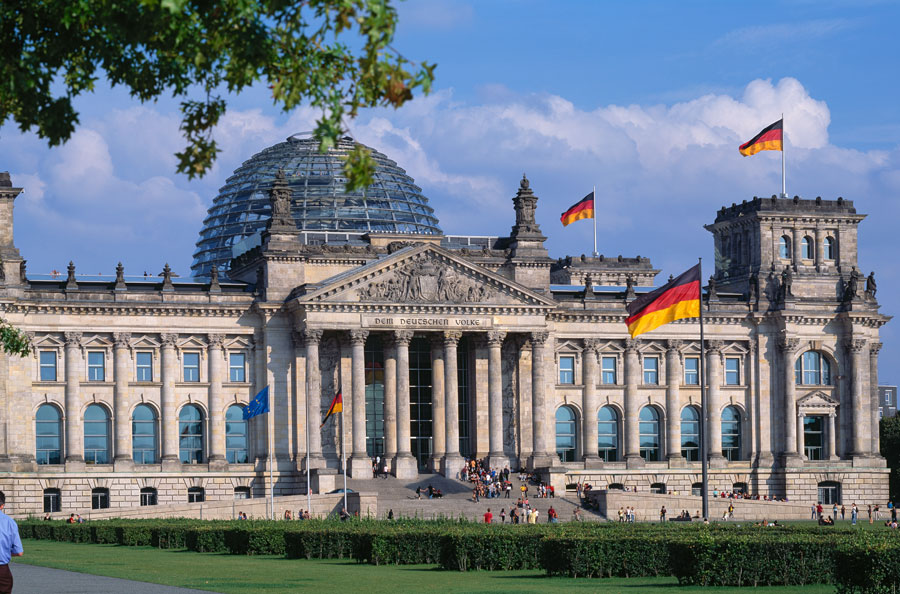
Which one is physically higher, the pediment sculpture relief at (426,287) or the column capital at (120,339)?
the pediment sculpture relief at (426,287)

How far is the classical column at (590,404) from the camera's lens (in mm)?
106525

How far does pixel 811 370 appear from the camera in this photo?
368 feet

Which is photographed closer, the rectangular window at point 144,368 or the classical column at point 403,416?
the classical column at point 403,416

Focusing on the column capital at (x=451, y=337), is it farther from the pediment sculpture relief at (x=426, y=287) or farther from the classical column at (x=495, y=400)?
the classical column at (x=495, y=400)

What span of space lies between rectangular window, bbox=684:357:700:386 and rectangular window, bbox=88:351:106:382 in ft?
132

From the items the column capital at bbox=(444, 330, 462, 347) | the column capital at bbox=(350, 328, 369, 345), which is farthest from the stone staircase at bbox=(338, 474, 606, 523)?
the column capital at bbox=(350, 328, 369, 345)

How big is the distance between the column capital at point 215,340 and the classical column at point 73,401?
810cm

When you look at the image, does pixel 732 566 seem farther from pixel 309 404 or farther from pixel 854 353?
pixel 854 353

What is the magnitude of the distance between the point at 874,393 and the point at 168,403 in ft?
164

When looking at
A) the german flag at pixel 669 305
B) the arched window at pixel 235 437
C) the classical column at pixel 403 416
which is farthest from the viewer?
the arched window at pixel 235 437

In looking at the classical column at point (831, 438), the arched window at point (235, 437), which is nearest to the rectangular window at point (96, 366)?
the arched window at point (235, 437)

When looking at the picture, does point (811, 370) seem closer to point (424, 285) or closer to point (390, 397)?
point (424, 285)

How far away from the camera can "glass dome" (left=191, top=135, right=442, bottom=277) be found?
112812 mm

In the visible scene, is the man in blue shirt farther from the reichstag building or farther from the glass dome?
the glass dome
